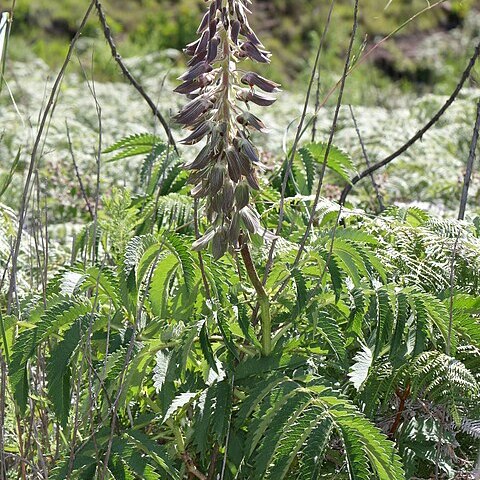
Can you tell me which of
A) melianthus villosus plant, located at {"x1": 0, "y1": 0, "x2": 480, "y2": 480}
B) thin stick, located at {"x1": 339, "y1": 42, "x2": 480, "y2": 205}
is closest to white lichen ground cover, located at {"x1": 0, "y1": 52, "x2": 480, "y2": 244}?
thin stick, located at {"x1": 339, "y1": 42, "x2": 480, "y2": 205}

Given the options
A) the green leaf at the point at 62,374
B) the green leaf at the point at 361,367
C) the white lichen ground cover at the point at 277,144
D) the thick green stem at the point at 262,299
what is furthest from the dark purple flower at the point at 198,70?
the white lichen ground cover at the point at 277,144

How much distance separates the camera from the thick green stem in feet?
6.22

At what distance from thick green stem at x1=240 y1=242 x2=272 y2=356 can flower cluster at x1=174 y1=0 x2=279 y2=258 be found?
5 centimetres

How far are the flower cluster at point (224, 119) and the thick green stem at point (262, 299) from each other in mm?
48

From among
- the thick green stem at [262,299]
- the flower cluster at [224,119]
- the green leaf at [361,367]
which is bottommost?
the green leaf at [361,367]

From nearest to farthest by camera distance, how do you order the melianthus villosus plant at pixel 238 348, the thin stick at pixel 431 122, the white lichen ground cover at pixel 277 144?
the melianthus villosus plant at pixel 238 348, the thin stick at pixel 431 122, the white lichen ground cover at pixel 277 144

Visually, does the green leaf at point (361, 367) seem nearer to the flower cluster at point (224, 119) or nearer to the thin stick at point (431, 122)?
the flower cluster at point (224, 119)

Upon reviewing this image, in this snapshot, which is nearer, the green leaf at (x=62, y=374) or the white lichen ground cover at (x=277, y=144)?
the green leaf at (x=62, y=374)

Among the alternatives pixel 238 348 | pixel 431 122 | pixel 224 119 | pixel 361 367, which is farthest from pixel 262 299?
pixel 431 122

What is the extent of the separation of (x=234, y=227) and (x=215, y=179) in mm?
108

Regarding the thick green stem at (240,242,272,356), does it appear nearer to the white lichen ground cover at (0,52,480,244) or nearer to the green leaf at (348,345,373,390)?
the green leaf at (348,345,373,390)

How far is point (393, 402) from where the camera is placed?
7.29 feet

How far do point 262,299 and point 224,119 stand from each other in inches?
15.7

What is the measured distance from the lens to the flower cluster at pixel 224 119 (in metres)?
1.81
